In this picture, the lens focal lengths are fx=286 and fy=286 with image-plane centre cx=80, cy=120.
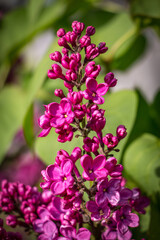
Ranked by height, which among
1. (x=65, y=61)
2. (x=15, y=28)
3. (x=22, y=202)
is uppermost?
(x=15, y=28)

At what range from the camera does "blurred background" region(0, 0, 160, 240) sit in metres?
0.39

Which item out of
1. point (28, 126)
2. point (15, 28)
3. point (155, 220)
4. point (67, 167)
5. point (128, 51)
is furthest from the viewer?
point (15, 28)

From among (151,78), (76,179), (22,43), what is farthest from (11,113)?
(151,78)

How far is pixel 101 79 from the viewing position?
0.42m

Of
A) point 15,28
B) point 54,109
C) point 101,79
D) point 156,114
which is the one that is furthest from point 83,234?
point 15,28

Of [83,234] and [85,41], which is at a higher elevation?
[85,41]

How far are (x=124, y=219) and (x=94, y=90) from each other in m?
0.12

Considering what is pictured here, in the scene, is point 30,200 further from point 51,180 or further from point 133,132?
point 133,132

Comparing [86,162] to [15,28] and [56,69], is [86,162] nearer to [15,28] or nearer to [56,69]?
[56,69]

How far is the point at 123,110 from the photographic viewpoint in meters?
0.40

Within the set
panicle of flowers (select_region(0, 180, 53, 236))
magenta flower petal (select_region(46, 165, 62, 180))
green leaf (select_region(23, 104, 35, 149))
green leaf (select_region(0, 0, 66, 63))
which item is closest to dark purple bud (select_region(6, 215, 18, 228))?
panicle of flowers (select_region(0, 180, 53, 236))

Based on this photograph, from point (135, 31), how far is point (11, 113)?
1.09 ft

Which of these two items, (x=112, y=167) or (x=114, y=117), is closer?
(x=112, y=167)

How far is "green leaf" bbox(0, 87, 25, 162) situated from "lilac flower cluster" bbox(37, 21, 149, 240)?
0.36 m
